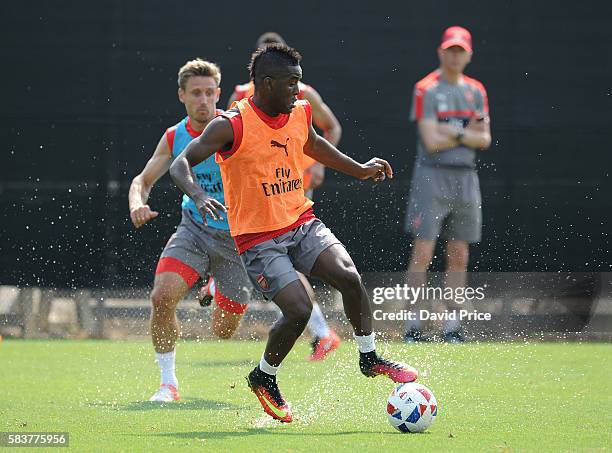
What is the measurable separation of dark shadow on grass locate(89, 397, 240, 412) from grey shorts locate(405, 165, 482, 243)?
13.0ft

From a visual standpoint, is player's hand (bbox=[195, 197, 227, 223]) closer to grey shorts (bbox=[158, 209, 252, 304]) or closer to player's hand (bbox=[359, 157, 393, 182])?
player's hand (bbox=[359, 157, 393, 182])

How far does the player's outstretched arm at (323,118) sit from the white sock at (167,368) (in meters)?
3.02

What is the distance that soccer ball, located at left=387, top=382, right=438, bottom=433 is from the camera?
6078 millimetres

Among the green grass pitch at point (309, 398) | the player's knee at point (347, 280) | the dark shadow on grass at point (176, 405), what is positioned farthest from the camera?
the dark shadow on grass at point (176, 405)

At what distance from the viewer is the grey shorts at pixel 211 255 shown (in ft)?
26.0

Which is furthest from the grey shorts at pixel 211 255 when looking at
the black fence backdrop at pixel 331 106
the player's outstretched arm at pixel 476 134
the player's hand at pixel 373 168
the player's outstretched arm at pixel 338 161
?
the player's outstretched arm at pixel 476 134

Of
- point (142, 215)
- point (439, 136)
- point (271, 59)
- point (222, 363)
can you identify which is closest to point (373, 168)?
point (271, 59)

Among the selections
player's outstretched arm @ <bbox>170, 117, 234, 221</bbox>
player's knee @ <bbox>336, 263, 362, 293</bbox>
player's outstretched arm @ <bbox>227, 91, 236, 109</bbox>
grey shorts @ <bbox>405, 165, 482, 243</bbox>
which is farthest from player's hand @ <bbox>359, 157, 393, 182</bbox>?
grey shorts @ <bbox>405, 165, 482, 243</bbox>

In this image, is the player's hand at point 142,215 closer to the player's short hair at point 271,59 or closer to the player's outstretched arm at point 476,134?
the player's short hair at point 271,59

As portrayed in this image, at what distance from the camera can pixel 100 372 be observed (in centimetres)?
916

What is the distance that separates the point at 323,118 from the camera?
10.2 meters

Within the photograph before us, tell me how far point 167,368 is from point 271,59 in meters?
2.27

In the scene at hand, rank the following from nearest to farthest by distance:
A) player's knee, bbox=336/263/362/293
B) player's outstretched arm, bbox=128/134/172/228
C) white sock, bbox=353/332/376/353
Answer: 1. player's knee, bbox=336/263/362/293
2. white sock, bbox=353/332/376/353
3. player's outstretched arm, bbox=128/134/172/228

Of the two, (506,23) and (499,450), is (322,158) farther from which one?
(506,23)
